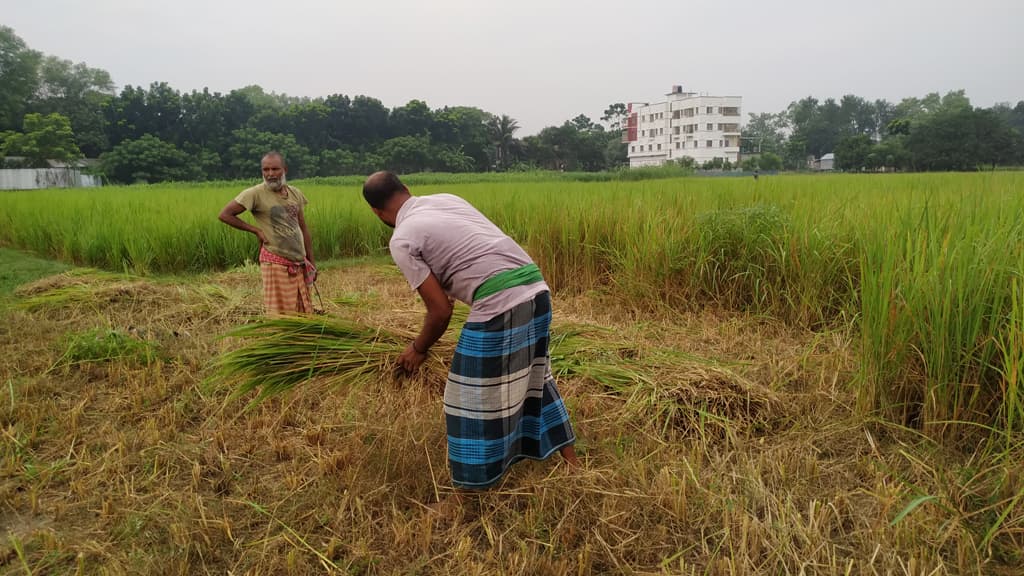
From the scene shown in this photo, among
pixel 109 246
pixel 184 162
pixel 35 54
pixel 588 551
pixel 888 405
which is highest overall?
pixel 35 54

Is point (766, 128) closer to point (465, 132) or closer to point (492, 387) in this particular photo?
point (465, 132)

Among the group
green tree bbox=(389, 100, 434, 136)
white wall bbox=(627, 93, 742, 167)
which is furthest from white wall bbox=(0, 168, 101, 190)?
white wall bbox=(627, 93, 742, 167)

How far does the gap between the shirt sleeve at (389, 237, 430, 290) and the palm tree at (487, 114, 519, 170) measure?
4002 cm

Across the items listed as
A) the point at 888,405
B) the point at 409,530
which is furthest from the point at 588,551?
the point at 888,405

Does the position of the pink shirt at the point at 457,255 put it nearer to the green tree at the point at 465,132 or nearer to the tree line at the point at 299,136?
the tree line at the point at 299,136

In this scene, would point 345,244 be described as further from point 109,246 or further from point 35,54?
point 35,54

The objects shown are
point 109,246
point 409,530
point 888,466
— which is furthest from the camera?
point 109,246

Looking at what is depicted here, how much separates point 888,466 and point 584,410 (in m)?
1.13

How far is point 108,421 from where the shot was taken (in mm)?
2576

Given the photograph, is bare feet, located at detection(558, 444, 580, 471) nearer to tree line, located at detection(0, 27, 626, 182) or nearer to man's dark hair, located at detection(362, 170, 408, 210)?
man's dark hair, located at detection(362, 170, 408, 210)

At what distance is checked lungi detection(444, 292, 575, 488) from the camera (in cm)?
177

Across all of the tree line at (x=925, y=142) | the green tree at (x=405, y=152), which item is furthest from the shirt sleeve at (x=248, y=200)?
the green tree at (x=405, y=152)

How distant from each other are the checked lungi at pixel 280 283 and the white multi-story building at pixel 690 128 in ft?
144

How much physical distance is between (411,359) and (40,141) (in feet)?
109
